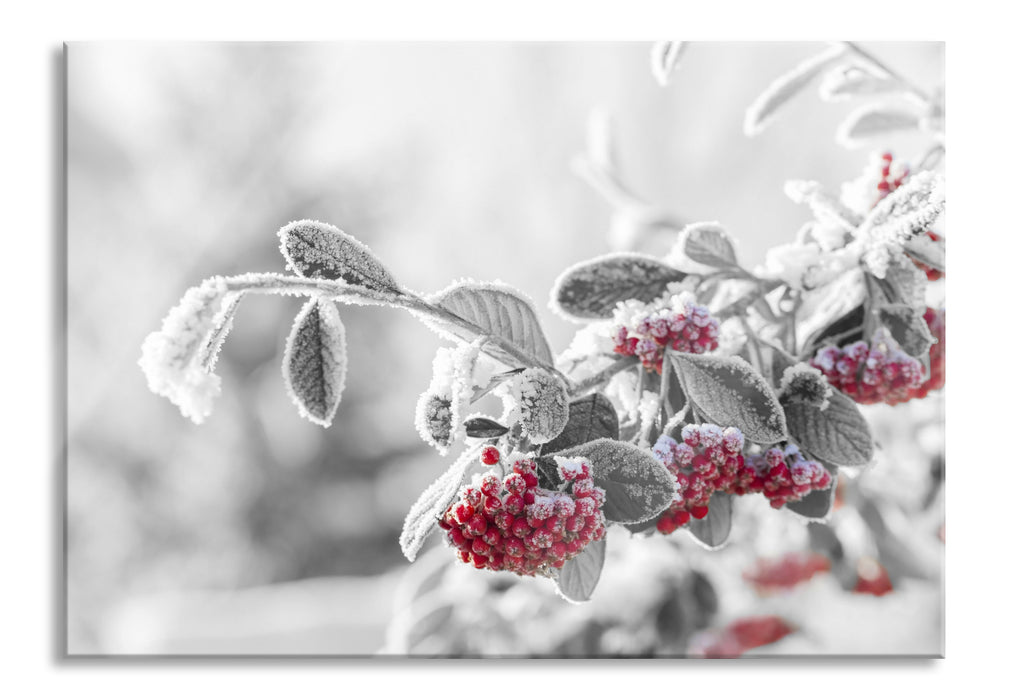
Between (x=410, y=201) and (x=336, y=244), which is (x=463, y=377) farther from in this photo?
(x=410, y=201)

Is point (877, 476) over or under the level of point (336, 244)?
under

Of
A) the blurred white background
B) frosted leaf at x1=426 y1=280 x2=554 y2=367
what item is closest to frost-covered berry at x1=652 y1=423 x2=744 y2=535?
frosted leaf at x1=426 y1=280 x2=554 y2=367

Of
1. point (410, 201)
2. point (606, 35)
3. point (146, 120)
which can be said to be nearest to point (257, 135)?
point (146, 120)

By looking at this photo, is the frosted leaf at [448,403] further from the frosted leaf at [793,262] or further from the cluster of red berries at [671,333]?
the frosted leaf at [793,262]

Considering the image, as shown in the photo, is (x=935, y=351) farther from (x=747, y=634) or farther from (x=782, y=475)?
(x=747, y=634)

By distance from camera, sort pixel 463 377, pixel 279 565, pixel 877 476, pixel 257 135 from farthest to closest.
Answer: pixel 279 565
pixel 257 135
pixel 877 476
pixel 463 377

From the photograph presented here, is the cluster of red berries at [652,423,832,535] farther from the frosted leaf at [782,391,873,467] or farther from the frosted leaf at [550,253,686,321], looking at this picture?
the frosted leaf at [550,253,686,321]
